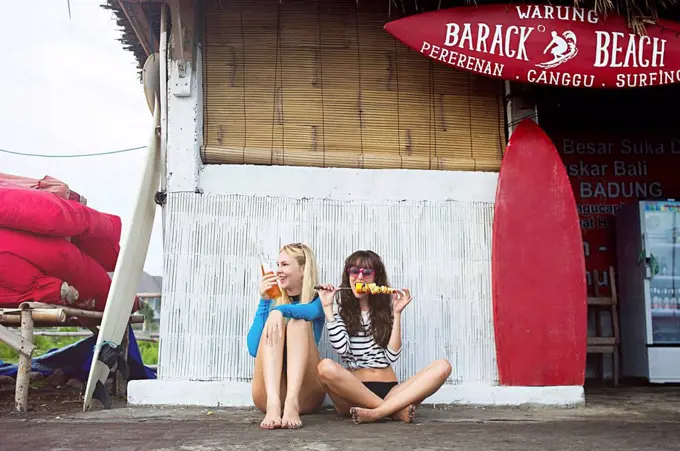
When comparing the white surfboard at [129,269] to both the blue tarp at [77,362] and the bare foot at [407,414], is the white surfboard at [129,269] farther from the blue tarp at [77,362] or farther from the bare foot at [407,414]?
the bare foot at [407,414]

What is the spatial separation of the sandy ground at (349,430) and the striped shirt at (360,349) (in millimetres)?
342

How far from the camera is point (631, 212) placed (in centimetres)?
692

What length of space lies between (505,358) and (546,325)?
35 centimetres

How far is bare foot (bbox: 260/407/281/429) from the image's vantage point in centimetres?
353

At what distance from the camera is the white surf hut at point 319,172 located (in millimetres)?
4656

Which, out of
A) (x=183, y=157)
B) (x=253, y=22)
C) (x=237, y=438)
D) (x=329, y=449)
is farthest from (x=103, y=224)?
(x=329, y=449)

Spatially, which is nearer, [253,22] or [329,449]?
[329,449]

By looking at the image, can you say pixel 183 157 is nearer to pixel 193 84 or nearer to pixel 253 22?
pixel 193 84

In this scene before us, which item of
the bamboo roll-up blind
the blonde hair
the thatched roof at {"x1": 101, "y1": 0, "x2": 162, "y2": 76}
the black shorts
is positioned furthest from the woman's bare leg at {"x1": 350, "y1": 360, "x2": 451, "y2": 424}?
the thatched roof at {"x1": 101, "y1": 0, "x2": 162, "y2": 76}

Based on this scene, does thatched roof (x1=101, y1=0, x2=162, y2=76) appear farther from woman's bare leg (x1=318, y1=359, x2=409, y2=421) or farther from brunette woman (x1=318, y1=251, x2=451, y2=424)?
woman's bare leg (x1=318, y1=359, x2=409, y2=421)

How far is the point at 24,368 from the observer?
447 cm

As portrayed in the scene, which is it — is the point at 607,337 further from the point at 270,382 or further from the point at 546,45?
the point at 270,382

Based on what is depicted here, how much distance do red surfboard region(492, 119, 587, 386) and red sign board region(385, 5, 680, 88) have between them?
21.4 inches

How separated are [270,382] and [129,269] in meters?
1.61
